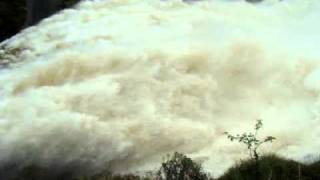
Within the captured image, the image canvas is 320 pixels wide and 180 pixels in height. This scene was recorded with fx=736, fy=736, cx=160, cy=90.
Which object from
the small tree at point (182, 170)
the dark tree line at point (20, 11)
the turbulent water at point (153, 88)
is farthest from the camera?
the dark tree line at point (20, 11)

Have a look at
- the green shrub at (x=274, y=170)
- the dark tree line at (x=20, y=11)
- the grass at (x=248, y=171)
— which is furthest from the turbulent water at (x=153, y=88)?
the dark tree line at (x=20, y=11)

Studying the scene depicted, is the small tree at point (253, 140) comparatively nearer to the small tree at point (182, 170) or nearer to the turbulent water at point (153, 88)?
the turbulent water at point (153, 88)

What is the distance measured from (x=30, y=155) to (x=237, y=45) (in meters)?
5.47

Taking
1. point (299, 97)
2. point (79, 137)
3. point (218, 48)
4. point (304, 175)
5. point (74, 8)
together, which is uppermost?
point (74, 8)

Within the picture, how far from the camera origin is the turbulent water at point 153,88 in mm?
12664

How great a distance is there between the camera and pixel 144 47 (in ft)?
51.0

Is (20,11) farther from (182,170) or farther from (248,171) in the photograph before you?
(182,170)

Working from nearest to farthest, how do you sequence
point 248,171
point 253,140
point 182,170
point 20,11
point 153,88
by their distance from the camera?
point 182,170
point 253,140
point 248,171
point 153,88
point 20,11

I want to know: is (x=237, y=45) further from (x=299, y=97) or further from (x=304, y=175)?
(x=304, y=175)

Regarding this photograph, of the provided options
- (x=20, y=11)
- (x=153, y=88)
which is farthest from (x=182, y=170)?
(x=20, y=11)

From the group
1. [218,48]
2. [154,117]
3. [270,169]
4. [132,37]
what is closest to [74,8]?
[132,37]

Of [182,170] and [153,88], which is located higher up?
[153,88]

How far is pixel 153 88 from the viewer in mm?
14180

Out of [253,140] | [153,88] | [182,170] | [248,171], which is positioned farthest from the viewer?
[153,88]
